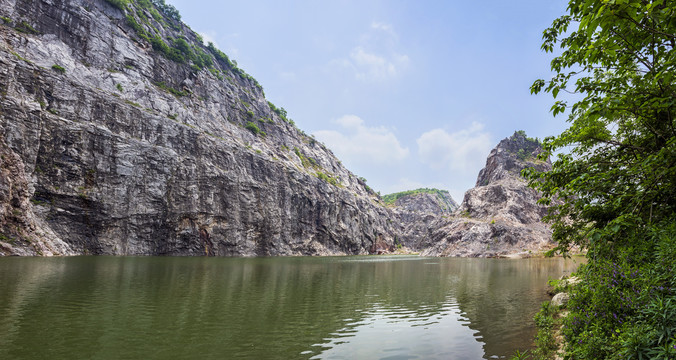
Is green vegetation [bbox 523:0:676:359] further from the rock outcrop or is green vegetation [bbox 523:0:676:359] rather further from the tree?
the rock outcrop

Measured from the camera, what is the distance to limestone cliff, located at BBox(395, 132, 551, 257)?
134 meters

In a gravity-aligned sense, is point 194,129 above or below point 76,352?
above

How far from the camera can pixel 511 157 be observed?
182m

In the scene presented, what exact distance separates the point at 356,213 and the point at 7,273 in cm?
12628

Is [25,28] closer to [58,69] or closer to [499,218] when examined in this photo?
[58,69]

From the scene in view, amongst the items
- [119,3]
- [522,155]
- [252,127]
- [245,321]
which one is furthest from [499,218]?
[119,3]

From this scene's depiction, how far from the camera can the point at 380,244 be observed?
166 meters

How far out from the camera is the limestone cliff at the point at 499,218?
134m

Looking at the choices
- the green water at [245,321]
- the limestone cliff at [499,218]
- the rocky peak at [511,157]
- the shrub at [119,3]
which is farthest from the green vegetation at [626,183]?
the rocky peak at [511,157]

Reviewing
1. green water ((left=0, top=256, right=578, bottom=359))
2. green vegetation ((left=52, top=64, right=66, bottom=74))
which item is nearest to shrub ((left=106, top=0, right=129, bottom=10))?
green vegetation ((left=52, top=64, right=66, bottom=74))

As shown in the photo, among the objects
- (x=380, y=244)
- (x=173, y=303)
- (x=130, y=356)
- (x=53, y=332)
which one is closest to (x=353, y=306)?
(x=173, y=303)

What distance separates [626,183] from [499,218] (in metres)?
153

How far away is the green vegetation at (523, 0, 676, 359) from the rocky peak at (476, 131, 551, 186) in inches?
7210

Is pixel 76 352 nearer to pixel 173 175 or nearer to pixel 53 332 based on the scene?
pixel 53 332
